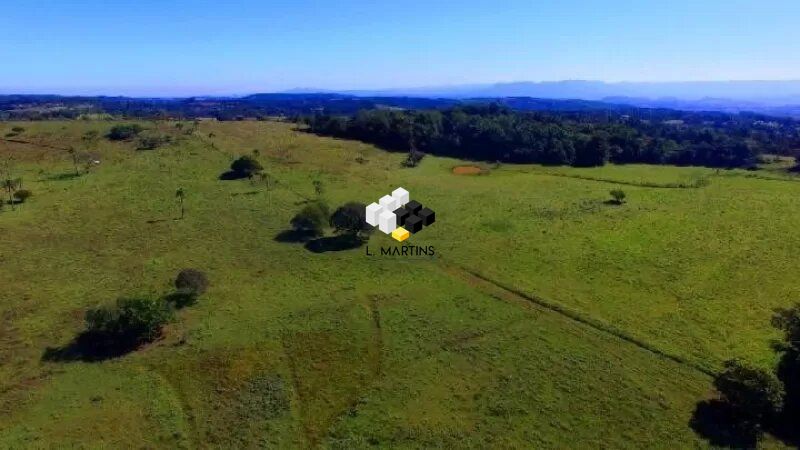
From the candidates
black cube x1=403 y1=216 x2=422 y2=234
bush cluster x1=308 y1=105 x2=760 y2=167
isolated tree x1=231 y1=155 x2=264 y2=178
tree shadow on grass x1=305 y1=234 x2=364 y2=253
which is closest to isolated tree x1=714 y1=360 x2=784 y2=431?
black cube x1=403 y1=216 x2=422 y2=234

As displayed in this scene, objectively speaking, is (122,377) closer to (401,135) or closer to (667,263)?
(667,263)

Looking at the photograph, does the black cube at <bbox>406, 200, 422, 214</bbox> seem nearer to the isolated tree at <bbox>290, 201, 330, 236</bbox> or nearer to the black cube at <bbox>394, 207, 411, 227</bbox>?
the black cube at <bbox>394, 207, 411, 227</bbox>

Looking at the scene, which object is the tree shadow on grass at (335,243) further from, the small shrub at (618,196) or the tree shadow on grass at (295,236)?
the small shrub at (618,196)

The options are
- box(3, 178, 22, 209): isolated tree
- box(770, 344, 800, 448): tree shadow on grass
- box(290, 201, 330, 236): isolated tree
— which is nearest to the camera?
box(770, 344, 800, 448): tree shadow on grass

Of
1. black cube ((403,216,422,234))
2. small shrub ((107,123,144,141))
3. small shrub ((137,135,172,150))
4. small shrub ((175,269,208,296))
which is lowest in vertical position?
small shrub ((175,269,208,296))

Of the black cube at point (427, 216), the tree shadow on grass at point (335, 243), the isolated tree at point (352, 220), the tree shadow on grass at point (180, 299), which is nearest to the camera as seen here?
the tree shadow on grass at point (180, 299)

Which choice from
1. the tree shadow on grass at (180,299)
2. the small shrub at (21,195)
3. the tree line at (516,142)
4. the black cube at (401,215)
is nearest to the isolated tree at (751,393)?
the black cube at (401,215)

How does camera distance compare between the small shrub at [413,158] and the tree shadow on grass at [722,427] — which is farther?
the small shrub at [413,158]
